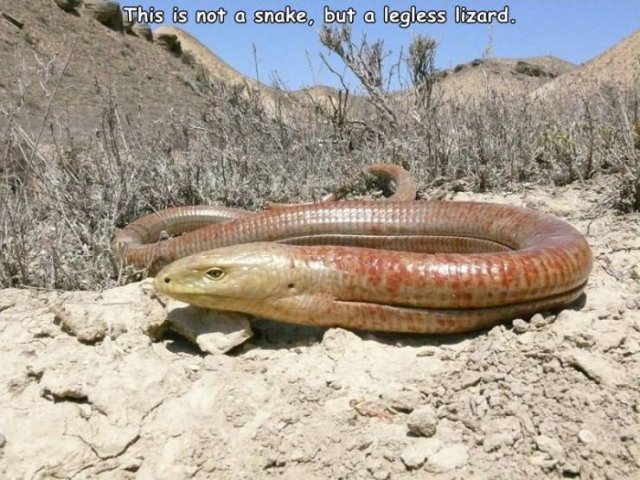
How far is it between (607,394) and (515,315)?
1.97ft

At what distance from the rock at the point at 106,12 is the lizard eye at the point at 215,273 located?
3338 cm

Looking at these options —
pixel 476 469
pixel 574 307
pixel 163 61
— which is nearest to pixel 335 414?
pixel 476 469

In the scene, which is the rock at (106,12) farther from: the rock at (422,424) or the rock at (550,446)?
the rock at (550,446)

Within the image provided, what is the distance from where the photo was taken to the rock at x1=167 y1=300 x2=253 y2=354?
9.37 feet

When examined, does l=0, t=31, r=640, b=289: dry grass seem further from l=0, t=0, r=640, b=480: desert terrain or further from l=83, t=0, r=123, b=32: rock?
l=83, t=0, r=123, b=32: rock

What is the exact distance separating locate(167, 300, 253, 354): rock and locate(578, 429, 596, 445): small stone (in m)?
1.42

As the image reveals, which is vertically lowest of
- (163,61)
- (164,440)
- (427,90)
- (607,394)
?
(164,440)

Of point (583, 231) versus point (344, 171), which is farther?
point (344, 171)

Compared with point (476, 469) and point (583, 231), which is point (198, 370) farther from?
point (583, 231)

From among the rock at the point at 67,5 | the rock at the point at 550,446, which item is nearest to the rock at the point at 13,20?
the rock at the point at 67,5

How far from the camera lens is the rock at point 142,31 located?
34938mm

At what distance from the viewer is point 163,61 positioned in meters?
33.3

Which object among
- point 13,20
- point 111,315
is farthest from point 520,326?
point 13,20

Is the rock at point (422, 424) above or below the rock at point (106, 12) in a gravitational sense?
below
